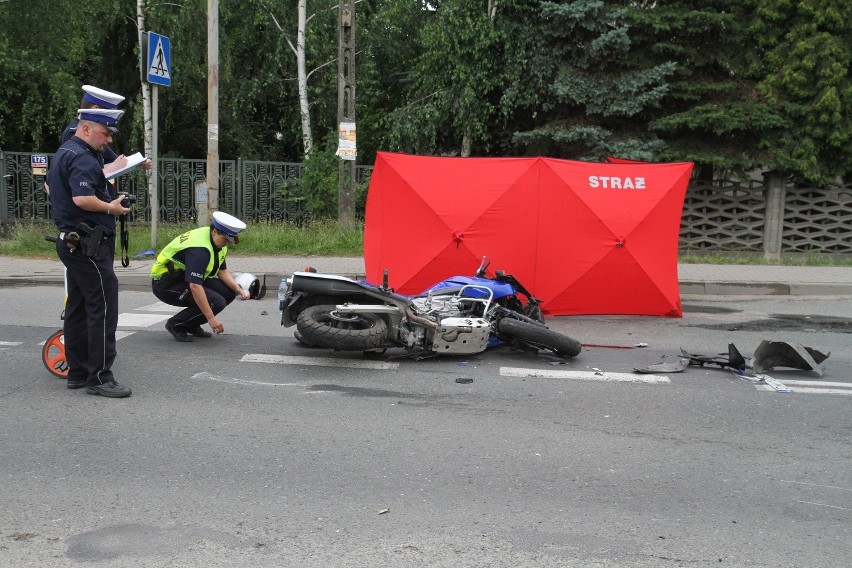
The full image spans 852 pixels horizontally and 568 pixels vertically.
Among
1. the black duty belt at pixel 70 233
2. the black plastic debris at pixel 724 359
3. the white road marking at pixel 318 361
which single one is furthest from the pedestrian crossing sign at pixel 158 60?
the black plastic debris at pixel 724 359

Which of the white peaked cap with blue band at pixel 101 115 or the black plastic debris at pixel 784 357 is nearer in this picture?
the white peaked cap with blue band at pixel 101 115

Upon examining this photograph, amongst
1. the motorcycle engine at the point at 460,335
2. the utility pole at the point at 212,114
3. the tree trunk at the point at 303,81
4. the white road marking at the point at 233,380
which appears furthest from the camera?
the tree trunk at the point at 303,81

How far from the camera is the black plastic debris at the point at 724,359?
23.9ft

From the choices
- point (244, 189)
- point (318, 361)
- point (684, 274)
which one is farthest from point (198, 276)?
point (244, 189)

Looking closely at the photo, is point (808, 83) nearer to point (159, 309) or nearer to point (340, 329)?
point (159, 309)

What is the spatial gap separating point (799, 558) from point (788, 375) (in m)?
3.62

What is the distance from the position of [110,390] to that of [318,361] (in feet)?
5.94

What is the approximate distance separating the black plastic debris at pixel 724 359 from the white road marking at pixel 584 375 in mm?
610

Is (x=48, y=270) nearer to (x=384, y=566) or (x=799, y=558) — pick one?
(x=384, y=566)

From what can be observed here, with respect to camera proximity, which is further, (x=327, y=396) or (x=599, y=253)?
(x=599, y=253)

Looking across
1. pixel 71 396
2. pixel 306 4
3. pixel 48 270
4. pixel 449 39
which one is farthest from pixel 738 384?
pixel 306 4

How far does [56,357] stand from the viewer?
6.62 meters

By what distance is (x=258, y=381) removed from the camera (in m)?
6.64

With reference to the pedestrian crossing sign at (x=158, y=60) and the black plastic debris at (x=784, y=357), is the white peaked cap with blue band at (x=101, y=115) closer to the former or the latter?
the black plastic debris at (x=784, y=357)
